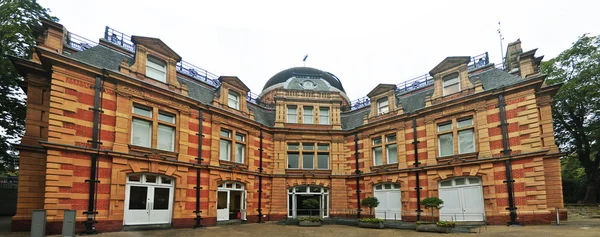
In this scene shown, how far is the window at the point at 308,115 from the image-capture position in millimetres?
22328

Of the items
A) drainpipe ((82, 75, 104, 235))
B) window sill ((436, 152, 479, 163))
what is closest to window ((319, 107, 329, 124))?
window sill ((436, 152, 479, 163))

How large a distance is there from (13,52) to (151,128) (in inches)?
341

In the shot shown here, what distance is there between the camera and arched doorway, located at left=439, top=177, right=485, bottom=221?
52.5 feet

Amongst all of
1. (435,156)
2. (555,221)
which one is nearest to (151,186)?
(435,156)

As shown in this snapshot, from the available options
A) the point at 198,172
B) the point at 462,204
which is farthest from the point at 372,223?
the point at 198,172

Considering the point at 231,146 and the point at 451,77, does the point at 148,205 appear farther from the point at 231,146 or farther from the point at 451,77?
the point at 451,77

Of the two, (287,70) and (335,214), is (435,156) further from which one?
(287,70)

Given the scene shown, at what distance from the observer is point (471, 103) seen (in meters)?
16.8

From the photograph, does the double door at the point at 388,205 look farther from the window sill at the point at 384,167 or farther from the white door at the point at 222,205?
the white door at the point at 222,205

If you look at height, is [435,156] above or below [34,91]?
below

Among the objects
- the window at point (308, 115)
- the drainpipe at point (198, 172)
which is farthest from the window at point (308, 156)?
the drainpipe at point (198, 172)

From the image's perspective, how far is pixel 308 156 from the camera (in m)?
21.9

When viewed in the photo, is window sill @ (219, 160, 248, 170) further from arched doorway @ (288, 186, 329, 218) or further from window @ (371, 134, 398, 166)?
window @ (371, 134, 398, 166)

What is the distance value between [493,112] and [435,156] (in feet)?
11.5
